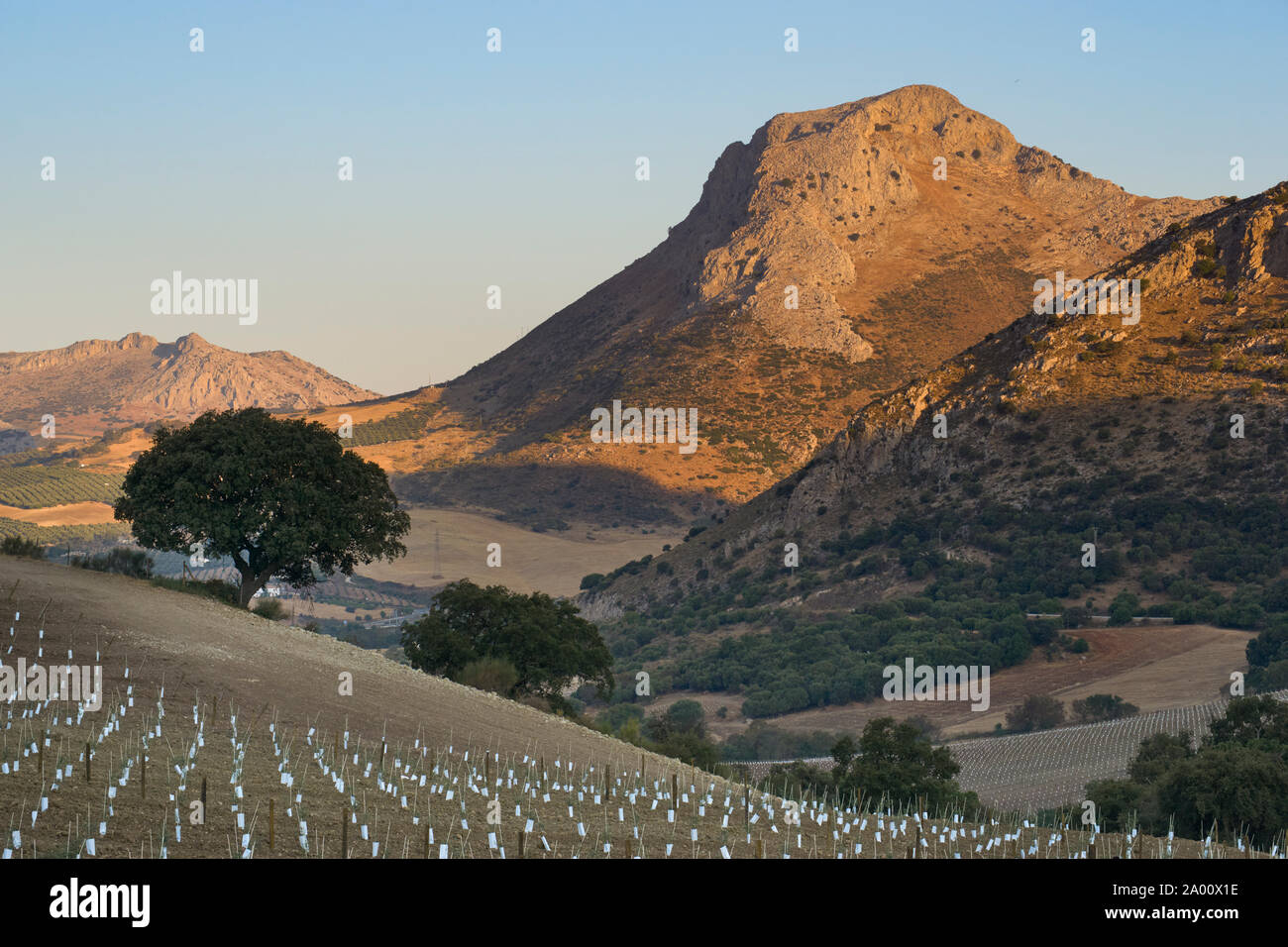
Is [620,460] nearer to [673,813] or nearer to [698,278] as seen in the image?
[698,278]

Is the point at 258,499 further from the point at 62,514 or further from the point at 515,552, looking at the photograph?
the point at 62,514

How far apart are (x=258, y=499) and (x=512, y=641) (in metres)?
9.68

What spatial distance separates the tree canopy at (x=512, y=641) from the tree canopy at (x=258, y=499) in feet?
13.3

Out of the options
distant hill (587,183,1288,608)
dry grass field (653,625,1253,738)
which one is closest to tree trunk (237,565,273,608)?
dry grass field (653,625,1253,738)

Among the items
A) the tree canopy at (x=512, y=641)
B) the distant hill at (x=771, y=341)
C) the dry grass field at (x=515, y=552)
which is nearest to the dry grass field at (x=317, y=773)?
the tree canopy at (x=512, y=641)

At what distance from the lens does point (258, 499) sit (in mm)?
37562

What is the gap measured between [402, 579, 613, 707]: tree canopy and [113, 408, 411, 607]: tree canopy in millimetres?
4067

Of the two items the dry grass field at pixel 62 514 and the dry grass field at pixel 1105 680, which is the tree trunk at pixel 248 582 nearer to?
the dry grass field at pixel 1105 680

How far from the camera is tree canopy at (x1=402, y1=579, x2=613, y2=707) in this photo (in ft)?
137

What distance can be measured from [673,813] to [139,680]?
12127mm

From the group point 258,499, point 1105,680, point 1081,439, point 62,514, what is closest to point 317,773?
point 258,499

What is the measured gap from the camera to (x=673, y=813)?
19172 mm

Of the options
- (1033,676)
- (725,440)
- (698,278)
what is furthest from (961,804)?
(698,278)

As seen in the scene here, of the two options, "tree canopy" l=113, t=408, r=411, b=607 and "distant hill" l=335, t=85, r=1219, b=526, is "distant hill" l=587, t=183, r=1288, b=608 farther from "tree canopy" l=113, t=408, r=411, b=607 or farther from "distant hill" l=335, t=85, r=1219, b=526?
"tree canopy" l=113, t=408, r=411, b=607
